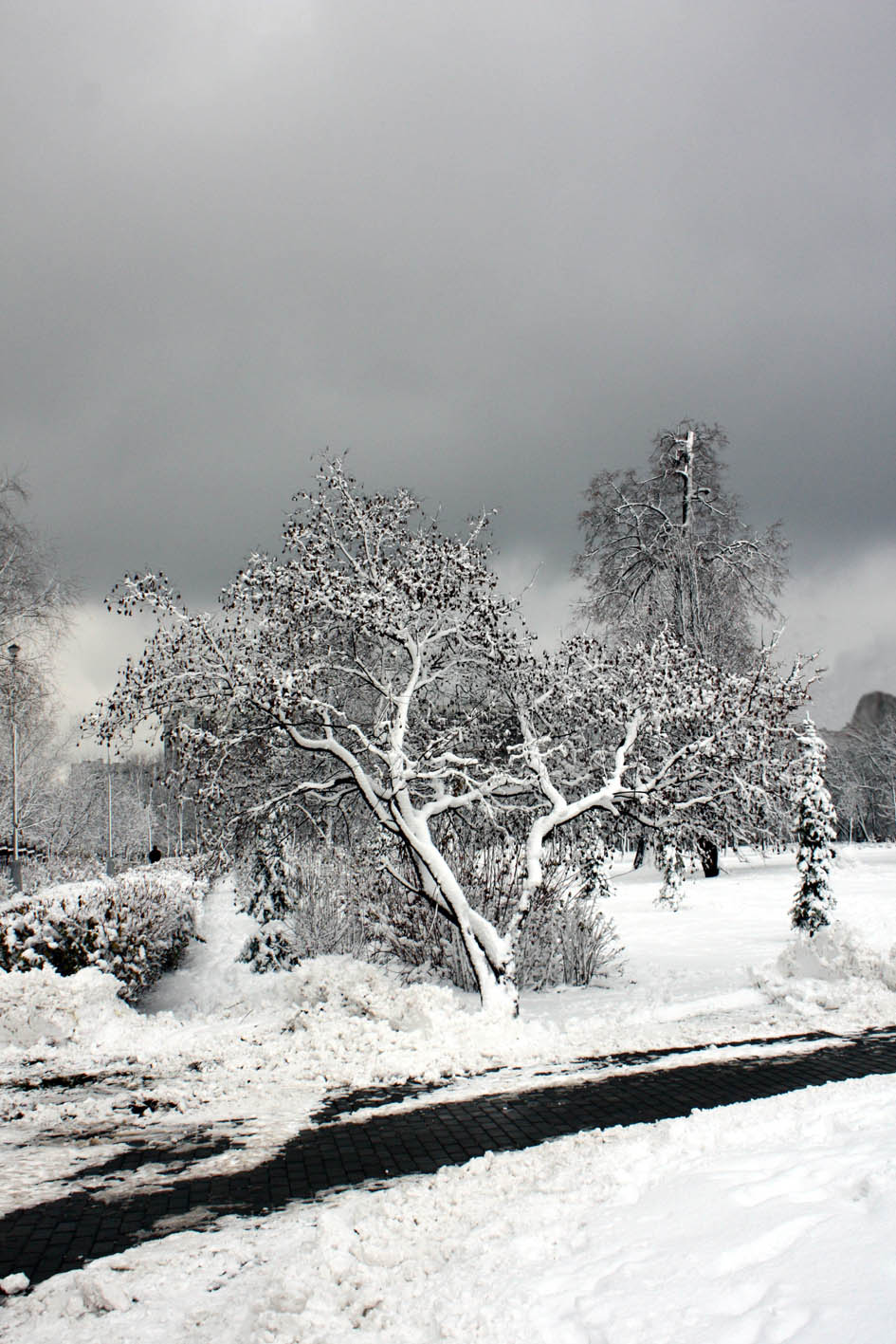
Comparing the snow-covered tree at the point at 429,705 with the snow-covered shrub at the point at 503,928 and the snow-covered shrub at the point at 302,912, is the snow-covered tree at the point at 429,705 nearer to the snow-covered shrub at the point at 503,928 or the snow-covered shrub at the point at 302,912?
the snow-covered shrub at the point at 503,928

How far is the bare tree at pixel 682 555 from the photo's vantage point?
23.9 metres

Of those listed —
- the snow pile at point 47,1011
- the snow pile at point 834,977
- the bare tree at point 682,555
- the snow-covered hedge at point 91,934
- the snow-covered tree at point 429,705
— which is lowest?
the snow pile at point 834,977

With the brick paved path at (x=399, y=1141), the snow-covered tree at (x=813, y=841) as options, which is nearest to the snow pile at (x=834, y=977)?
the brick paved path at (x=399, y=1141)

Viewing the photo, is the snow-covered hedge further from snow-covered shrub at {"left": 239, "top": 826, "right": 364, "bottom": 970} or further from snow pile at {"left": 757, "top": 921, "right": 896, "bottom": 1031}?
snow pile at {"left": 757, "top": 921, "right": 896, "bottom": 1031}

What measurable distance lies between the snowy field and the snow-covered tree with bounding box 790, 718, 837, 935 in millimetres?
6468

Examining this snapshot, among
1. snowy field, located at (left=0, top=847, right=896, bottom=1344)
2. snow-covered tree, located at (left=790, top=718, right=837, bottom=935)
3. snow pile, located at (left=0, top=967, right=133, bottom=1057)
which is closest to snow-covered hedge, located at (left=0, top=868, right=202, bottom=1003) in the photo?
snow pile, located at (left=0, top=967, right=133, bottom=1057)

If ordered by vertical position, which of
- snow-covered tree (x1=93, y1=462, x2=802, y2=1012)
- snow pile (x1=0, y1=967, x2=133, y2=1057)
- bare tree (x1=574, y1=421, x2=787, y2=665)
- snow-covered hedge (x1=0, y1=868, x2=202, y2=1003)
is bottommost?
snow pile (x1=0, y1=967, x2=133, y2=1057)

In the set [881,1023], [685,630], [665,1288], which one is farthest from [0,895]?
[665,1288]

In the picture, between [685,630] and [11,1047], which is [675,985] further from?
[685,630]

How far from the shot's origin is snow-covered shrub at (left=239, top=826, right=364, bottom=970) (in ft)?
51.4

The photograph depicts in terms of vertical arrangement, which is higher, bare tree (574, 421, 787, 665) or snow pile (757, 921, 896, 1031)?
bare tree (574, 421, 787, 665)

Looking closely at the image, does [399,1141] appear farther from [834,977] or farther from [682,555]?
[682,555]

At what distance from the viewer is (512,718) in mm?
12344

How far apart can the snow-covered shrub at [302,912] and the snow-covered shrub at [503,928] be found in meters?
1.41
